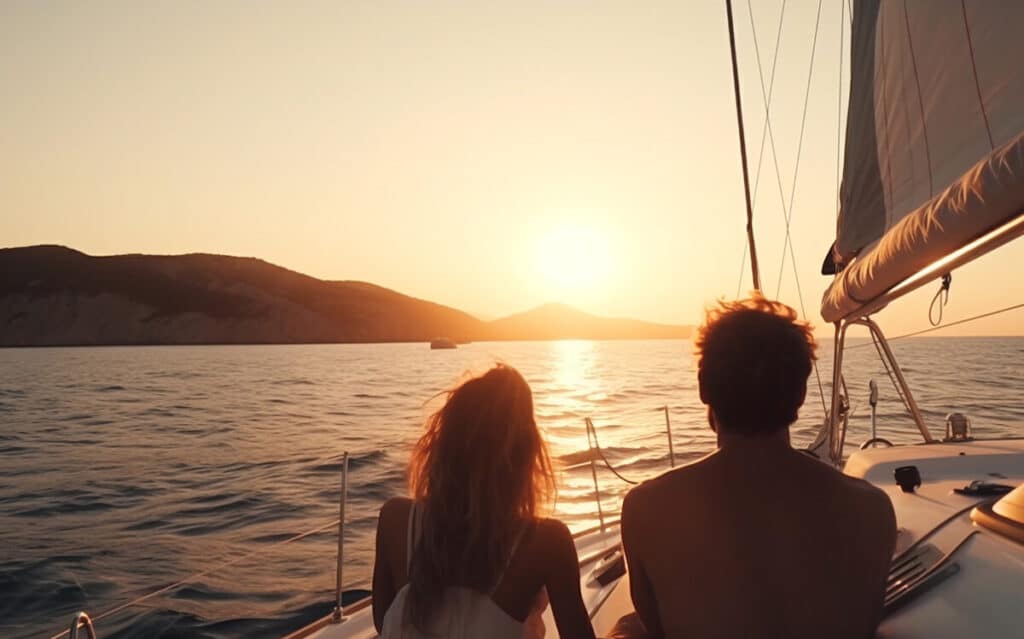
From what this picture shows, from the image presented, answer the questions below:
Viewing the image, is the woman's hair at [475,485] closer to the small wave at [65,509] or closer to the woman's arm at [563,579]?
the woman's arm at [563,579]

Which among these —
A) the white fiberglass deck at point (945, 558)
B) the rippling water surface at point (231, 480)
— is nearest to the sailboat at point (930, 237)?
the white fiberglass deck at point (945, 558)

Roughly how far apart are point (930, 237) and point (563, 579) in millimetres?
1660

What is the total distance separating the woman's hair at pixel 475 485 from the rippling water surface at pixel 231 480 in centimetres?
14

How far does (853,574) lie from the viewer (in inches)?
72.3

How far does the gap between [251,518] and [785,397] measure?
11700mm

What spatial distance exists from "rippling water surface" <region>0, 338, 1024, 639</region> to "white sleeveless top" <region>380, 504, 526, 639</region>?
56 cm

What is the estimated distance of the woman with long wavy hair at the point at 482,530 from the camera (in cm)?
209

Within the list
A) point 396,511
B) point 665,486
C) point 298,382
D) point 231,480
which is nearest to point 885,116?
point 665,486

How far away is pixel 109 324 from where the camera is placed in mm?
130875

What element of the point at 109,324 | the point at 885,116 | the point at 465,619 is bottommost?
the point at 465,619

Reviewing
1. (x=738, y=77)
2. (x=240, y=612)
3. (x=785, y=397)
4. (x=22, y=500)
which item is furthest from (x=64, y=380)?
(x=785, y=397)

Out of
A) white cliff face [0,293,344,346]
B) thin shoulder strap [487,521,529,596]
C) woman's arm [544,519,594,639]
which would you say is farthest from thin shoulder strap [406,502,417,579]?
white cliff face [0,293,344,346]

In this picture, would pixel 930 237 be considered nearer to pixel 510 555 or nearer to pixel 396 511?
pixel 510 555

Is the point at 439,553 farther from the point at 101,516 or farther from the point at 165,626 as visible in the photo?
the point at 101,516
